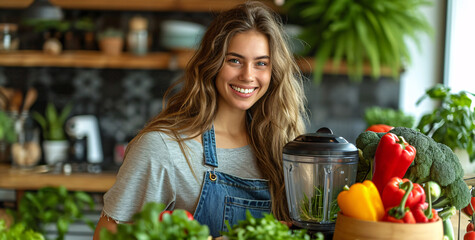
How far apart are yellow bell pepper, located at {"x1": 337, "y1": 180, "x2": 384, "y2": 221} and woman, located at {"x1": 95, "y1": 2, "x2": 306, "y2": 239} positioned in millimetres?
525

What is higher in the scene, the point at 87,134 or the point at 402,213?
the point at 402,213

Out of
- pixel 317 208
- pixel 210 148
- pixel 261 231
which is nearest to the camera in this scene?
pixel 261 231

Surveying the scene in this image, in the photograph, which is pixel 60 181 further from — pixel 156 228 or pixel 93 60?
pixel 156 228

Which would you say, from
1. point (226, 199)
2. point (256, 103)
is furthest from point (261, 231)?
point (256, 103)

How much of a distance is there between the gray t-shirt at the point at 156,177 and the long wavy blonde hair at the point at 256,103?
0.14 ft

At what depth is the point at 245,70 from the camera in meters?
1.74

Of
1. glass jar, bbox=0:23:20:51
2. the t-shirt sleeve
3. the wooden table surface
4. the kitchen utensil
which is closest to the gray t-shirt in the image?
A: the t-shirt sleeve

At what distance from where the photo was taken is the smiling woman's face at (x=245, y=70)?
5.73ft

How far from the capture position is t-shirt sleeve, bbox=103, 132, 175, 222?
164 cm

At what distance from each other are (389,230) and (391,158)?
0.24m

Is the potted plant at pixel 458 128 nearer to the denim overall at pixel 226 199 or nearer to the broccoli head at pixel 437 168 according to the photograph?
the broccoli head at pixel 437 168

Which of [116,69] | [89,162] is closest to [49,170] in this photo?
[89,162]

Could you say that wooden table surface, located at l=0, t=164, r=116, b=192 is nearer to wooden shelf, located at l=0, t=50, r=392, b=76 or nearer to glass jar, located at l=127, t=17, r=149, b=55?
wooden shelf, located at l=0, t=50, r=392, b=76

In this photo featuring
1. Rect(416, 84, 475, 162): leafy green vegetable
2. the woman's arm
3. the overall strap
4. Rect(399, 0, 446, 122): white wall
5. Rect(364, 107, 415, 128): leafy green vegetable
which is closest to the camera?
the woman's arm
